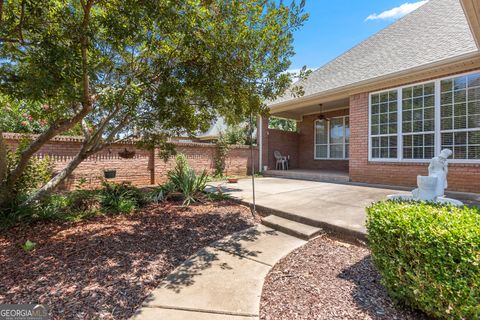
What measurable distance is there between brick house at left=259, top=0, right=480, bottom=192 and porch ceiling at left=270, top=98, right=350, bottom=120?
32 centimetres

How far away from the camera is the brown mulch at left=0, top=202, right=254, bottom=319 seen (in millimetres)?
2379

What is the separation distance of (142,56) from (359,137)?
7.25 metres

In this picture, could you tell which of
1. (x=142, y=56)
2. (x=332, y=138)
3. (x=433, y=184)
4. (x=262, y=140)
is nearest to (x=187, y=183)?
(x=142, y=56)

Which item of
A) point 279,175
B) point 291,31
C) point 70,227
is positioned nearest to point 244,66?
point 291,31

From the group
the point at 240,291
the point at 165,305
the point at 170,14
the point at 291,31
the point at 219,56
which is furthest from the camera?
the point at 291,31

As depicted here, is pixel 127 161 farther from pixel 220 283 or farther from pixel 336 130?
pixel 336 130

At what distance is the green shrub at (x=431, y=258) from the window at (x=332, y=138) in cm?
1007

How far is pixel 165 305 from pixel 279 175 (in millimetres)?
9503

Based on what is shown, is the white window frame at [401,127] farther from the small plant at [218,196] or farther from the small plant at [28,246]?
the small plant at [28,246]

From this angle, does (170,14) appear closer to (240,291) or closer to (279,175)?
(240,291)

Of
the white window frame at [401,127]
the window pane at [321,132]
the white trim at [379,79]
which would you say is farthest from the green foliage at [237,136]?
the white window frame at [401,127]

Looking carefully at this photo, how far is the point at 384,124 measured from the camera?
7.98 m

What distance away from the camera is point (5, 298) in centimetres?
236

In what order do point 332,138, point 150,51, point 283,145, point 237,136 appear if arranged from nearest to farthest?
point 150,51 → point 332,138 → point 283,145 → point 237,136
